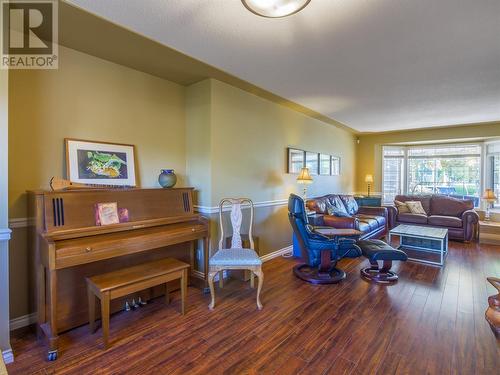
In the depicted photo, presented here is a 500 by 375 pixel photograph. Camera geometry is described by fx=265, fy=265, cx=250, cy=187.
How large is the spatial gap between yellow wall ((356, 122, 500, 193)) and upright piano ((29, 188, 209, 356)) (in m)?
5.84

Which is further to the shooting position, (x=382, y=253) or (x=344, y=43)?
(x=382, y=253)

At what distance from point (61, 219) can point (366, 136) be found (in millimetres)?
7193

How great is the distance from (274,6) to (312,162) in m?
3.77

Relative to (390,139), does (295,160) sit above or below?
below

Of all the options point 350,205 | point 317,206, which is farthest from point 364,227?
point 350,205

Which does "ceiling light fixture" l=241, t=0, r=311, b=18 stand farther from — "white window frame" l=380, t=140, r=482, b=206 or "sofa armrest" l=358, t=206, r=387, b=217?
"white window frame" l=380, t=140, r=482, b=206

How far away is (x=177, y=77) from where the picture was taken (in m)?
3.20

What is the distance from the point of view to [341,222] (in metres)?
4.13

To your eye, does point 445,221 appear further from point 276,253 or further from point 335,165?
point 276,253

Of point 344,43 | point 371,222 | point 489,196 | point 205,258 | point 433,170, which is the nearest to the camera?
point 344,43

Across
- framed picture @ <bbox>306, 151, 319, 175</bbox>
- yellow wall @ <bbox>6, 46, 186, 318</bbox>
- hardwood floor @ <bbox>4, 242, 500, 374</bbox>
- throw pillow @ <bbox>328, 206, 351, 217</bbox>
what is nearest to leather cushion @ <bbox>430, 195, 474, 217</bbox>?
throw pillow @ <bbox>328, 206, 351, 217</bbox>

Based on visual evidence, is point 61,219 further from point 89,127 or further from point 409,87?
point 409,87

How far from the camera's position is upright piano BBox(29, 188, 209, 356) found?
198 cm

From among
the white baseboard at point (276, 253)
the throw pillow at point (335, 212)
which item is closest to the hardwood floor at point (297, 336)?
the white baseboard at point (276, 253)
